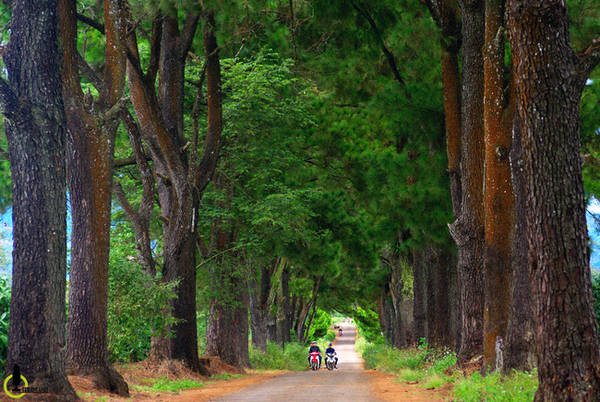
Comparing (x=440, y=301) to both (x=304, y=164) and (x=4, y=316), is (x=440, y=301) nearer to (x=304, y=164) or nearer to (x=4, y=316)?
(x=304, y=164)

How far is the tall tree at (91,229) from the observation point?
1184cm

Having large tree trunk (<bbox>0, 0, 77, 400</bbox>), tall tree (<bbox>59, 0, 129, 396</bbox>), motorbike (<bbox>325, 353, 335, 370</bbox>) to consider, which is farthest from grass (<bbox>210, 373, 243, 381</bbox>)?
motorbike (<bbox>325, 353, 335, 370</bbox>)

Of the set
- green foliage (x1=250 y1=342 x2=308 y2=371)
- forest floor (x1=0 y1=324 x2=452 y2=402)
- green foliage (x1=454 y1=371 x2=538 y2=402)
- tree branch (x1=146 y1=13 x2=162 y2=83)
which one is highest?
tree branch (x1=146 y1=13 x2=162 y2=83)

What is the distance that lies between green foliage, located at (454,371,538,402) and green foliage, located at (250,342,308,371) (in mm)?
19389

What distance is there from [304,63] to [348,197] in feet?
22.9

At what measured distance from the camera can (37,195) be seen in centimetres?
949

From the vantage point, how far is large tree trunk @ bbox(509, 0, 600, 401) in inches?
295

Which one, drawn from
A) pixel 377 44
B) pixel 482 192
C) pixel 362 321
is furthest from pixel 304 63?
pixel 362 321

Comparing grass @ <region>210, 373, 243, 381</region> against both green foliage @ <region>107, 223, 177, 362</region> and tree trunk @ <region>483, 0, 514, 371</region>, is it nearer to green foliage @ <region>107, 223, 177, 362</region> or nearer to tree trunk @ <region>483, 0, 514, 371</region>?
green foliage @ <region>107, 223, 177, 362</region>

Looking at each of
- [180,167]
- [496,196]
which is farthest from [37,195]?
[180,167]

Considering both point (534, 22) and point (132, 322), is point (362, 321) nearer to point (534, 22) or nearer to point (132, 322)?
point (132, 322)

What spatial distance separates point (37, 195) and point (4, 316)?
364cm

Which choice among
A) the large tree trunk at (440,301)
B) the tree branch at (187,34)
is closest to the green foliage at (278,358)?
the large tree trunk at (440,301)

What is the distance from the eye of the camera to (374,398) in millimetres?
12484
